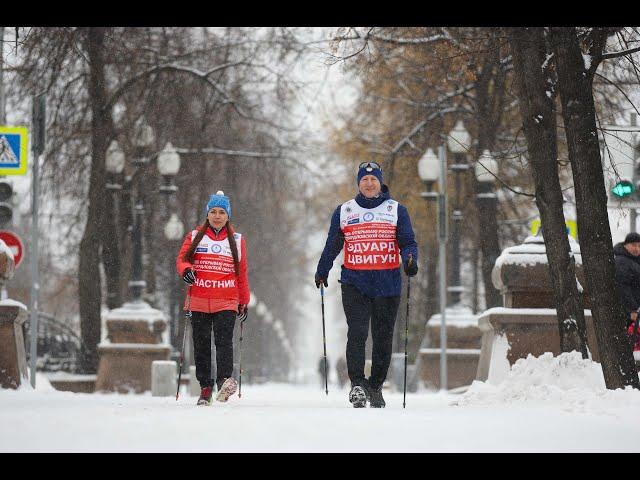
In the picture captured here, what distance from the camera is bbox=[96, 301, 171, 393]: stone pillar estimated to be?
2147cm

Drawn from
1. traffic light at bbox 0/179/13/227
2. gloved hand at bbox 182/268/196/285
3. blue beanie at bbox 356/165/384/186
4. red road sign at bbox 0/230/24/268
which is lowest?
gloved hand at bbox 182/268/196/285

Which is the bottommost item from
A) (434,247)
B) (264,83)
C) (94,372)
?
(94,372)

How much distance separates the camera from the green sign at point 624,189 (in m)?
13.0

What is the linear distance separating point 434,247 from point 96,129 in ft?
35.9

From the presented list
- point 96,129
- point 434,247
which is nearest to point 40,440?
point 96,129

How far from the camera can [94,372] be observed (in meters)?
24.4

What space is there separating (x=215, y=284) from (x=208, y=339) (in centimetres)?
49

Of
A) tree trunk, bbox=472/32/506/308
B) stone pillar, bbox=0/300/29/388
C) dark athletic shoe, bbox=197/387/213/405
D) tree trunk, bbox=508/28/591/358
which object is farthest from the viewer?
tree trunk, bbox=472/32/506/308

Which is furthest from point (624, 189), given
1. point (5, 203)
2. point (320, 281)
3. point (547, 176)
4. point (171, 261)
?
point (171, 261)

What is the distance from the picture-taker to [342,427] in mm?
8320

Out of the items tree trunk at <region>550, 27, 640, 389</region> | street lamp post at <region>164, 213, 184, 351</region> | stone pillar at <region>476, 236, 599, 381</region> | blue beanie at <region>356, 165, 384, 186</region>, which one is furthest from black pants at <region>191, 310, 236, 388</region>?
street lamp post at <region>164, 213, 184, 351</region>

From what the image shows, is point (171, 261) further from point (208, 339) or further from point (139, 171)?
point (208, 339)

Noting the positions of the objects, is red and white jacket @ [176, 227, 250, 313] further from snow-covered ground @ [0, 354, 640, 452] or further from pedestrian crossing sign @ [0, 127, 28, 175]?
pedestrian crossing sign @ [0, 127, 28, 175]
